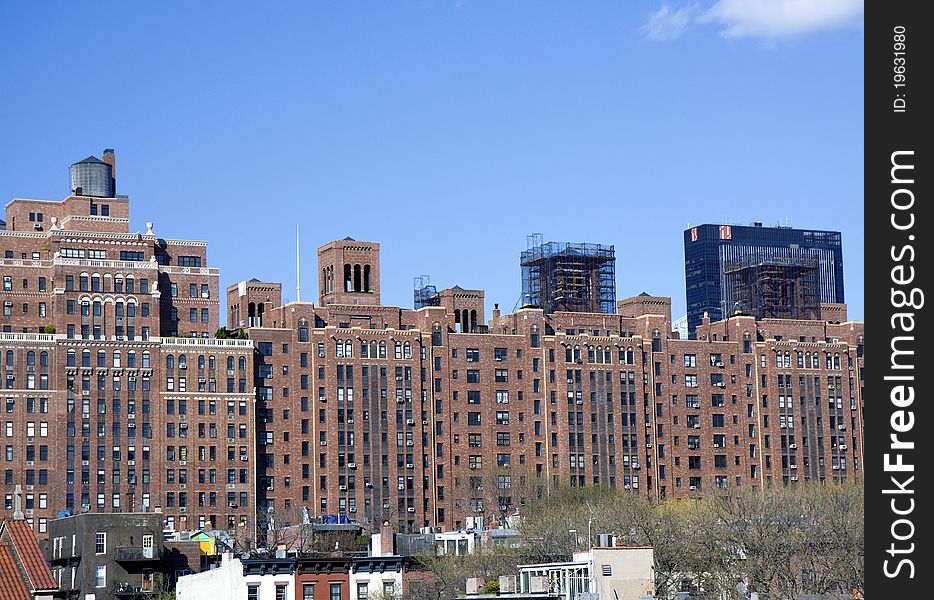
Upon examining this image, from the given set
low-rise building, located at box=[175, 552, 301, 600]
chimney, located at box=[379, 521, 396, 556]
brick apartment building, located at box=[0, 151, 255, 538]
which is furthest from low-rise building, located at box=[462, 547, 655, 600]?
brick apartment building, located at box=[0, 151, 255, 538]

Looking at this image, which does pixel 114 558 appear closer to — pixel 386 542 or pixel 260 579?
pixel 386 542

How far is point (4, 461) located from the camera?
186000 mm

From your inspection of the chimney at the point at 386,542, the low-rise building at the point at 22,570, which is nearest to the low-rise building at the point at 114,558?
the chimney at the point at 386,542

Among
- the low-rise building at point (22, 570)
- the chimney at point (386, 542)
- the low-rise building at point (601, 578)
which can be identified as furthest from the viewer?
the chimney at point (386, 542)

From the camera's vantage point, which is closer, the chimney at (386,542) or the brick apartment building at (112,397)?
the chimney at (386,542)

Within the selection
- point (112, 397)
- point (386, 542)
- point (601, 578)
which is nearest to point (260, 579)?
point (386, 542)

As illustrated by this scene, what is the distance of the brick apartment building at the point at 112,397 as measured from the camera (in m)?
188

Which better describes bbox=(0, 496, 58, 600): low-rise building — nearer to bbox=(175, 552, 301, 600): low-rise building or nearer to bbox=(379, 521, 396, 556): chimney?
bbox=(175, 552, 301, 600): low-rise building

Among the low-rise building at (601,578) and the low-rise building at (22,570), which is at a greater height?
the low-rise building at (22,570)

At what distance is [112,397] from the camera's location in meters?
191

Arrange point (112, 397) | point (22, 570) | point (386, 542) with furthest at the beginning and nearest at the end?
point (112, 397)
point (386, 542)
point (22, 570)

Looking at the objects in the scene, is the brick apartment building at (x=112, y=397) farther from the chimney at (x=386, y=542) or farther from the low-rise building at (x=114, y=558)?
the chimney at (x=386, y=542)
